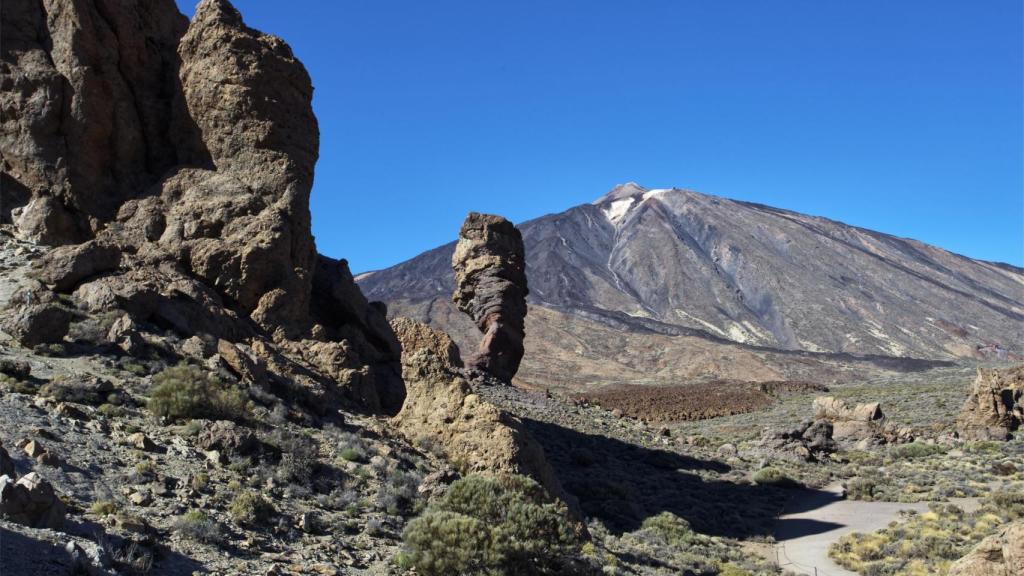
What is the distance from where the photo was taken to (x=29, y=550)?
17.7 ft

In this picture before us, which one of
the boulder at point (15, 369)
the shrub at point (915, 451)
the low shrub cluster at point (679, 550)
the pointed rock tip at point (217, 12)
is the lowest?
the low shrub cluster at point (679, 550)

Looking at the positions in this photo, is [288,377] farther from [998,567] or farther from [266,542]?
[998,567]

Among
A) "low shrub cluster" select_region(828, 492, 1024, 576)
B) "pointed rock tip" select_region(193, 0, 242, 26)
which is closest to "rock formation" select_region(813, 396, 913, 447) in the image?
"low shrub cluster" select_region(828, 492, 1024, 576)

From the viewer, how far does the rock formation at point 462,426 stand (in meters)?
11.2

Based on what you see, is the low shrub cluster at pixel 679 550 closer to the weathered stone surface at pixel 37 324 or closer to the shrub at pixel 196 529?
the shrub at pixel 196 529

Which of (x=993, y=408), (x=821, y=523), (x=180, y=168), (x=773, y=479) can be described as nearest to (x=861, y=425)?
(x=993, y=408)

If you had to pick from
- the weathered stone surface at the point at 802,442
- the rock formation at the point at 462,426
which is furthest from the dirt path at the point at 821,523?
the rock formation at the point at 462,426

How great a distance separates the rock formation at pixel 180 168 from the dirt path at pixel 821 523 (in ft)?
26.8

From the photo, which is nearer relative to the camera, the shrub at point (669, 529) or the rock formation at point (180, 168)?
the shrub at point (669, 529)

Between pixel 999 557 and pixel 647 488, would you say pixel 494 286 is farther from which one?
pixel 999 557

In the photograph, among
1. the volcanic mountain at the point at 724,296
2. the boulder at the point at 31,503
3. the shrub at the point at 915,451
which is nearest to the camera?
the boulder at the point at 31,503

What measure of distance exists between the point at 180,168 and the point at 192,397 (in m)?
7.11

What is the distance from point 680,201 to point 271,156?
184451 mm

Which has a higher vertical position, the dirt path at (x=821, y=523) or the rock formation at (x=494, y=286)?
the rock formation at (x=494, y=286)
